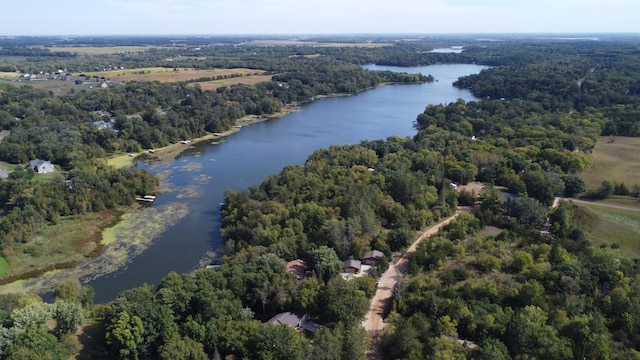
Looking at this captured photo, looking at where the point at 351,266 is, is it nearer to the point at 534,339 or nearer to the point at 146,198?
the point at 534,339

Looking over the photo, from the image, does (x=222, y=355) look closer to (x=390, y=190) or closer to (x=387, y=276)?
(x=387, y=276)

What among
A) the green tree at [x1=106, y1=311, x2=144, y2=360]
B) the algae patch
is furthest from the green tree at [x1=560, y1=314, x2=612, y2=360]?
the algae patch

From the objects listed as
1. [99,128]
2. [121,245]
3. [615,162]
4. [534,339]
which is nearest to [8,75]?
[99,128]

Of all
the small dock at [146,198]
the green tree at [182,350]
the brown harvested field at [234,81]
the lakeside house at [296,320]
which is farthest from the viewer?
the brown harvested field at [234,81]

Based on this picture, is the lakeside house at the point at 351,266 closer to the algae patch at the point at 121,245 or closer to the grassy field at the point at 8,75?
the algae patch at the point at 121,245

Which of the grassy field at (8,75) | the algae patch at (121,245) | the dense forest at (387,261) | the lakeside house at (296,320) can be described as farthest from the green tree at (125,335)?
the grassy field at (8,75)

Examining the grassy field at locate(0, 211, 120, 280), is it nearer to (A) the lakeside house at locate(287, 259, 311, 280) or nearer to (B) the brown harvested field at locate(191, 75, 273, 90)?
(A) the lakeside house at locate(287, 259, 311, 280)
